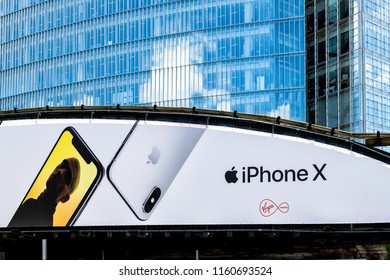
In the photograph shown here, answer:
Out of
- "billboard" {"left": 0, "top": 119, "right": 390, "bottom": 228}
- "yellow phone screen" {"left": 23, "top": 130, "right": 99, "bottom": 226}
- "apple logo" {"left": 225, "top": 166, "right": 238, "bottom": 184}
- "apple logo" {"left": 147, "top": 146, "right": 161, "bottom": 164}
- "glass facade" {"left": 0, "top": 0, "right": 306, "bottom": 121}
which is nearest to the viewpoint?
"billboard" {"left": 0, "top": 119, "right": 390, "bottom": 228}

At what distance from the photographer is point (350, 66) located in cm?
9975

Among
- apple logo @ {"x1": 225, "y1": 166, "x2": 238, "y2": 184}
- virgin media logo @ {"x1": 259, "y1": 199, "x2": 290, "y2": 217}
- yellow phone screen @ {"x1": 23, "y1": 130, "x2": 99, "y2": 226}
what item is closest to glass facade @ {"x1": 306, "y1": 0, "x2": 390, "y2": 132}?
apple logo @ {"x1": 225, "y1": 166, "x2": 238, "y2": 184}

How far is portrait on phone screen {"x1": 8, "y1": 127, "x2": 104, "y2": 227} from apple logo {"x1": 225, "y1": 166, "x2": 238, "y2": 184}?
5.55 m

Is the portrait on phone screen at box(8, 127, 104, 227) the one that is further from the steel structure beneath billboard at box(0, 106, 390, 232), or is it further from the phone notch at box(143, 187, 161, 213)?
the phone notch at box(143, 187, 161, 213)

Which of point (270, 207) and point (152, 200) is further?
point (152, 200)

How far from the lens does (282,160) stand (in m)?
30.9

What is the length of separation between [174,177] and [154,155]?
1347 millimetres

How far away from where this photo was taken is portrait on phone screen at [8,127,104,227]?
109 ft

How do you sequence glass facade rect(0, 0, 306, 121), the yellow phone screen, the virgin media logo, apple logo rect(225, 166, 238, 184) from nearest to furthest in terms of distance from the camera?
1. the virgin media logo
2. apple logo rect(225, 166, 238, 184)
3. the yellow phone screen
4. glass facade rect(0, 0, 306, 121)

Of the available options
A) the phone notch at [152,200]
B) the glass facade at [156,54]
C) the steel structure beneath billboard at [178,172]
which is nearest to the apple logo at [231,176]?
the steel structure beneath billboard at [178,172]

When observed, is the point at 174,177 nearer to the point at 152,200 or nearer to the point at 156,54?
the point at 152,200

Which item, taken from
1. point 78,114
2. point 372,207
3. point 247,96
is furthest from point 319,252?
point 247,96

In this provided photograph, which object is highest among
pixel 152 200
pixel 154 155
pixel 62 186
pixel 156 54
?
pixel 156 54

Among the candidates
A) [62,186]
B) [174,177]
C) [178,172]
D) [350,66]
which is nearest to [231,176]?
[178,172]
